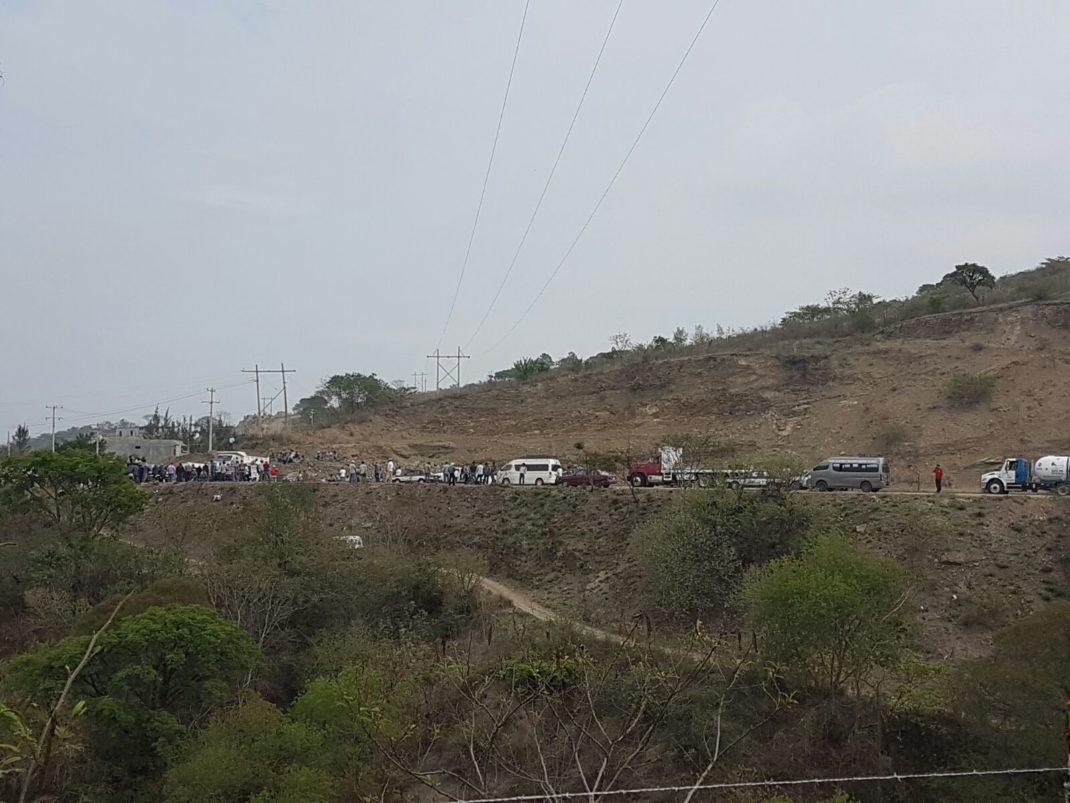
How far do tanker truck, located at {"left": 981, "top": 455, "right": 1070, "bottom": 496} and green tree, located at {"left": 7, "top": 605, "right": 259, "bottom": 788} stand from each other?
30981 millimetres

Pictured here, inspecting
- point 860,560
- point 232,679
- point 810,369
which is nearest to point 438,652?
point 232,679

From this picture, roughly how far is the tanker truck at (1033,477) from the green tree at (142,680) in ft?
102

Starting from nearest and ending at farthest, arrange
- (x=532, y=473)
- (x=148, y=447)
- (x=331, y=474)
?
(x=532, y=473), (x=331, y=474), (x=148, y=447)

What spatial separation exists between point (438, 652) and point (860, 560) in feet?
47.7

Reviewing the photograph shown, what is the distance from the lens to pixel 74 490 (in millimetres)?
A: 40312

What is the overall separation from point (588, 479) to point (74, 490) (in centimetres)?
2440

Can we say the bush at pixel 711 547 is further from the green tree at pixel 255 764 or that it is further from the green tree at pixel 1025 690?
the green tree at pixel 255 764

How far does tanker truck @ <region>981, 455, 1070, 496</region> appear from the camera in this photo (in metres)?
36.7

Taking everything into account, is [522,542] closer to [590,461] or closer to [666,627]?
[590,461]

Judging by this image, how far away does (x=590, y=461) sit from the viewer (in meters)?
49.5

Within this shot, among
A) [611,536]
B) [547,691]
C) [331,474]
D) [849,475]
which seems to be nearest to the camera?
[547,691]

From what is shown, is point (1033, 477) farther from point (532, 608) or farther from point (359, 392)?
point (359, 392)

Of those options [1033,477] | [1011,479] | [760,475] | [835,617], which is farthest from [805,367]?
[835,617]

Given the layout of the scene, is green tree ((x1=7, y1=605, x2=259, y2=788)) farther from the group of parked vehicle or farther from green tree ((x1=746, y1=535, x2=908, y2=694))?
the group of parked vehicle
